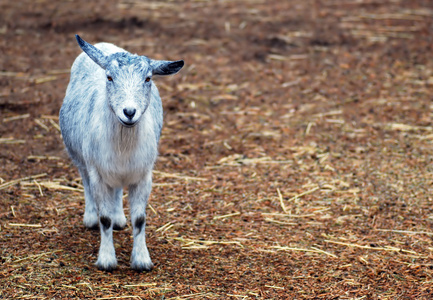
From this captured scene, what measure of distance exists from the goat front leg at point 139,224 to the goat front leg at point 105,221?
0.19 metres

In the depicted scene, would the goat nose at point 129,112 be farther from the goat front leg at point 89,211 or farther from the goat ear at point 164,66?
the goat front leg at point 89,211

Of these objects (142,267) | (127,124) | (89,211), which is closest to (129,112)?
(127,124)

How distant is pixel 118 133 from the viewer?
5531 mm

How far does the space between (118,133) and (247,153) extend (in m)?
3.32

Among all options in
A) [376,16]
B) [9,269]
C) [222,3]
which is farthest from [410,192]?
[222,3]

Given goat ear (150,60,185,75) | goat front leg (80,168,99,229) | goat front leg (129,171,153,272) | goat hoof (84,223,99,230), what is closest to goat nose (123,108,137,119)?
goat ear (150,60,185,75)

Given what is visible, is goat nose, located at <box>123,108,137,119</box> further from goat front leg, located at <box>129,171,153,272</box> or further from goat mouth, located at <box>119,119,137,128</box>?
goat front leg, located at <box>129,171,153,272</box>

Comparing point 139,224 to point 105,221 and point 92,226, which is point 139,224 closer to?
point 105,221

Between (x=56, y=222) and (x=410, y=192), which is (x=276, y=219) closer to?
(x=410, y=192)

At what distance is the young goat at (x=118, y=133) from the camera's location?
5.29m

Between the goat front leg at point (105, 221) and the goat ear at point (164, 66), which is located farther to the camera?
the goat front leg at point (105, 221)

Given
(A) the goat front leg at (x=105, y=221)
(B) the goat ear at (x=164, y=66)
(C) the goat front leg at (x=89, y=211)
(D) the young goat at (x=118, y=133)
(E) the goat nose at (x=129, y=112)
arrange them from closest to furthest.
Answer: (E) the goat nose at (x=129, y=112) < (D) the young goat at (x=118, y=133) < (B) the goat ear at (x=164, y=66) < (A) the goat front leg at (x=105, y=221) < (C) the goat front leg at (x=89, y=211)

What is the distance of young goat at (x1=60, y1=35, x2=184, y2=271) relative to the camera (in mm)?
5285

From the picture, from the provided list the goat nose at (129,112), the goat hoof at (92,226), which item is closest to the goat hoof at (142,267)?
the goat hoof at (92,226)
